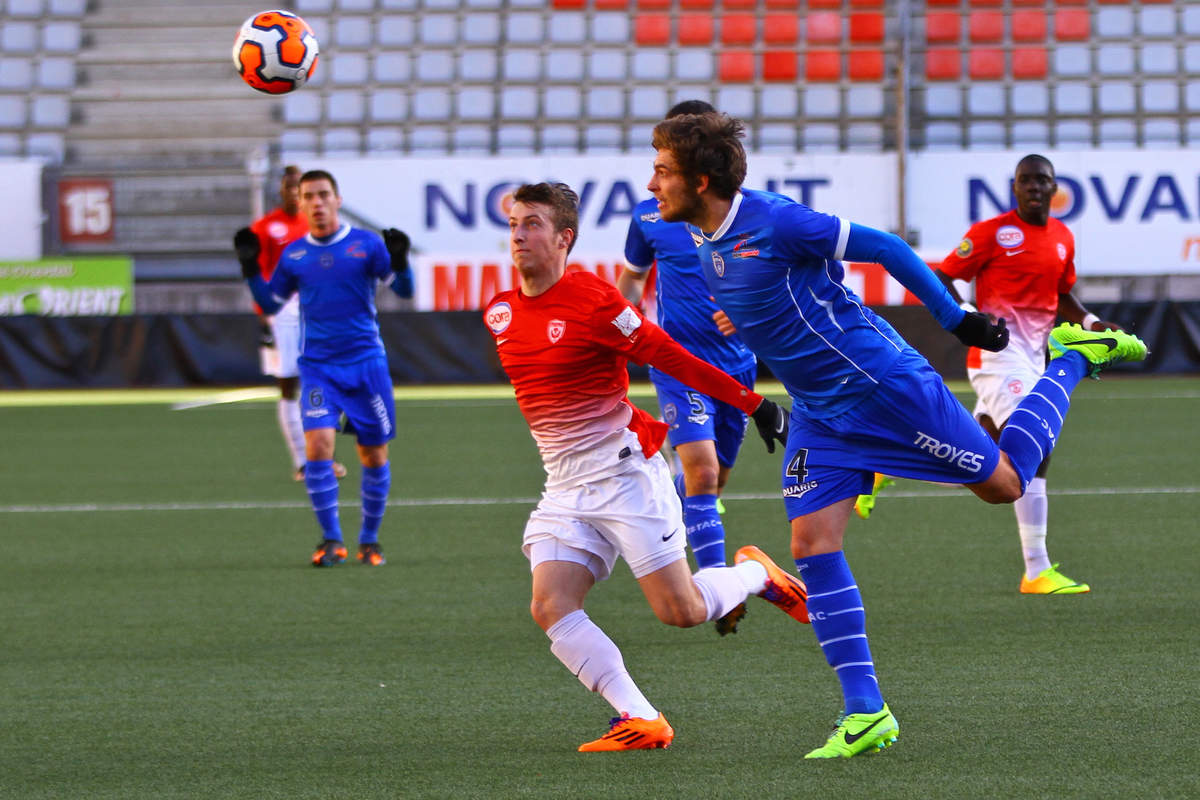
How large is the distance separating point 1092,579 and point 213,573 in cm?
439

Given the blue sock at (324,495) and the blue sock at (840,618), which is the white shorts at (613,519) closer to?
the blue sock at (840,618)

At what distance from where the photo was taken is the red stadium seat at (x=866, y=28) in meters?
25.9

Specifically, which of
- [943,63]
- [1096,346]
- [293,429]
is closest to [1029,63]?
[943,63]

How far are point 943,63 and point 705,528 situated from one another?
66.9 feet

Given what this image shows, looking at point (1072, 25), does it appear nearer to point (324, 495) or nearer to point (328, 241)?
point (328, 241)

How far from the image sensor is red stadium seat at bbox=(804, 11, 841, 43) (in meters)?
26.0

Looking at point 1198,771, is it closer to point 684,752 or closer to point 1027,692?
point 1027,692

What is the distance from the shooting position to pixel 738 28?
26219mm

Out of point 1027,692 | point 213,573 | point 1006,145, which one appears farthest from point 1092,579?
point 1006,145

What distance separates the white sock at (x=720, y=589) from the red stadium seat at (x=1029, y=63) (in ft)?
72.9

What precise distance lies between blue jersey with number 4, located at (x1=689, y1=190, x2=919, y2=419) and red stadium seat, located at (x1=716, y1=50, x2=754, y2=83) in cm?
2180

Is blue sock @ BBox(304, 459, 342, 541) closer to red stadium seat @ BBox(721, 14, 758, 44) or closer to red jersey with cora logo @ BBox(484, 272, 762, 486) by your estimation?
red jersey with cora logo @ BBox(484, 272, 762, 486)

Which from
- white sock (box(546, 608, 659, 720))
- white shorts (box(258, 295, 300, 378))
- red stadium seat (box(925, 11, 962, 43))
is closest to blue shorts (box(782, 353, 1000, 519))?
white sock (box(546, 608, 659, 720))

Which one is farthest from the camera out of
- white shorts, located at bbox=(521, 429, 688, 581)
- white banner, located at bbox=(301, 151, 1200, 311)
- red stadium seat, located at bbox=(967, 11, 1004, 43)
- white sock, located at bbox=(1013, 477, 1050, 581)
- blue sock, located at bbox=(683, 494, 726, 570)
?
red stadium seat, located at bbox=(967, 11, 1004, 43)
